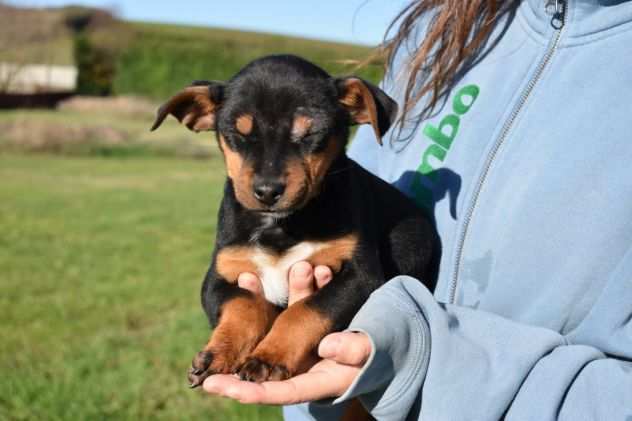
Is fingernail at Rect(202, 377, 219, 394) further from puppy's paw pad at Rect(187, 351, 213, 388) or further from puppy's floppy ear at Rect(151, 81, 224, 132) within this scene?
puppy's floppy ear at Rect(151, 81, 224, 132)

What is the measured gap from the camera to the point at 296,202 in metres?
2.58

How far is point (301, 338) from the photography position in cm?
220

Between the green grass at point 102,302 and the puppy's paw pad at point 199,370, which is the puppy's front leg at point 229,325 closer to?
the puppy's paw pad at point 199,370

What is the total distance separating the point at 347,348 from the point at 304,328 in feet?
1.41

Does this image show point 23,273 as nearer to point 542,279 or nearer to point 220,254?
point 220,254

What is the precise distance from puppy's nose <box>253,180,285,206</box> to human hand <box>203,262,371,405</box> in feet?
2.29

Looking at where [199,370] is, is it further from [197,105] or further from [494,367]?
[197,105]

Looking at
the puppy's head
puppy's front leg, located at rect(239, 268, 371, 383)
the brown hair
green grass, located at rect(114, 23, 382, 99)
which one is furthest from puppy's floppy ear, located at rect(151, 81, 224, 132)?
green grass, located at rect(114, 23, 382, 99)

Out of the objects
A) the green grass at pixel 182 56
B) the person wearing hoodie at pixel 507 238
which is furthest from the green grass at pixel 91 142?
the person wearing hoodie at pixel 507 238

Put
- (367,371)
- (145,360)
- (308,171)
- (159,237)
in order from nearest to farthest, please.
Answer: (367,371)
(308,171)
(145,360)
(159,237)

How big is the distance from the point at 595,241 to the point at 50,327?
19.3ft

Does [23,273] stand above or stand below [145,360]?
below

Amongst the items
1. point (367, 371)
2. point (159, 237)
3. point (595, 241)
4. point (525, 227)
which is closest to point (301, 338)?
point (367, 371)

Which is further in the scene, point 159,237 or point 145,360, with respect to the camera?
point 159,237
